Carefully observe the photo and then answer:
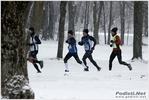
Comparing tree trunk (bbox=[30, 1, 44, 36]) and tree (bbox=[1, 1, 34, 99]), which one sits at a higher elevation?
tree trunk (bbox=[30, 1, 44, 36])

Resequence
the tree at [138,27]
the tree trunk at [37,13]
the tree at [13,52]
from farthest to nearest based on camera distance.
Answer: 1. the tree at [138,27]
2. the tree trunk at [37,13]
3. the tree at [13,52]

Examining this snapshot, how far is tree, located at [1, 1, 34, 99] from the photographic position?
567cm

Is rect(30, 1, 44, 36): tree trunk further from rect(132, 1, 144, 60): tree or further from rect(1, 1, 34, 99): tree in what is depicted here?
rect(1, 1, 34, 99): tree

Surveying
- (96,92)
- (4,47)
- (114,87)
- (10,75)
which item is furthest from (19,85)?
(114,87)

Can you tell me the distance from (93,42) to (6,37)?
786 cm

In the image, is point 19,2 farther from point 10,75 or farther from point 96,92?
point 96,92

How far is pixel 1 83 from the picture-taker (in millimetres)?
5910

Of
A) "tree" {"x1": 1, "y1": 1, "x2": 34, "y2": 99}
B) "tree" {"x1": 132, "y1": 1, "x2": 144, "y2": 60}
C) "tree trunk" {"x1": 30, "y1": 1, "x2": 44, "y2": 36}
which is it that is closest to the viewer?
"tree" {"x1": 1, "y1": 1, "x2": 34, "y2": 99}

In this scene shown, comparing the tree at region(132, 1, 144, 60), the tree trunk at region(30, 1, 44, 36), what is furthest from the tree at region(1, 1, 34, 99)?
the tree at region(132, 1, 144, 60)

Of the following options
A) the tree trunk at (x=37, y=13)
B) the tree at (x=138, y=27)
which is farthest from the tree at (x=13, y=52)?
the tree at (x=138, y=27)

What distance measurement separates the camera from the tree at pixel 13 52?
5672 millimetres

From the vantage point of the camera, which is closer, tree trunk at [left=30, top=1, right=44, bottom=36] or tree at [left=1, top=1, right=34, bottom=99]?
tree at [left=1, top=1, right=34, bottom=99]

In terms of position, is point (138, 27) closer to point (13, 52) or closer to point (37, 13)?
point (37, 13)

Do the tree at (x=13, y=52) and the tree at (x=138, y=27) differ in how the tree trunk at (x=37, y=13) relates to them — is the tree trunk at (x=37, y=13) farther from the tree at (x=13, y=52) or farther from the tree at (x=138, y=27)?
the tree at (x=13, y=52)
